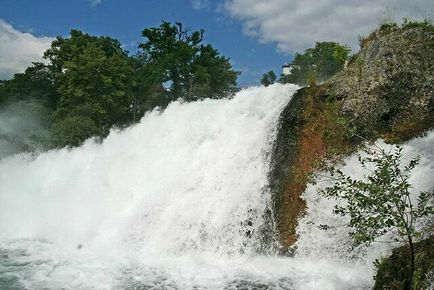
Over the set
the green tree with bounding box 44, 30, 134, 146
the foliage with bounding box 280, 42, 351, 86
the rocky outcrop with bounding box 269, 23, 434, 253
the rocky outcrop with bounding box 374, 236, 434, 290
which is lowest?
the rocky outcrop with bounding box 374, 236, 434, 290

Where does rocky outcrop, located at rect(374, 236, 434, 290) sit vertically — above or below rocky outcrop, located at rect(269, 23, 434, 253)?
below

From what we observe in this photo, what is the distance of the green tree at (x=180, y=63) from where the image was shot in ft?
127

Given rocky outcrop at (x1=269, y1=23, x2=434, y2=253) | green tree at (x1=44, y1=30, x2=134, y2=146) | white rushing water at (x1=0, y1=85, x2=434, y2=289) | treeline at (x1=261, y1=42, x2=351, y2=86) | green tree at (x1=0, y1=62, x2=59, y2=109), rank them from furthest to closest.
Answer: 1. treeline at (x1=261, y1=42, x2=351, y2=86)
2. green tree at (x1=0, y1=62, x2=59, y2=109)
3. green tree at (x1=44, y1=30, x2=134, y2=146)
4. rocky outcrop at (x1=269, y1=23, x2=434, y2=253)
5. white rushing water at (x1=0, y1=85, x2=434, y2=289)

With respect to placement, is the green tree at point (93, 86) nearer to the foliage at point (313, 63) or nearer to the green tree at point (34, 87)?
the green tree at point (34, 87)

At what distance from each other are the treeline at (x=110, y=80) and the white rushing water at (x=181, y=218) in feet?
38.1

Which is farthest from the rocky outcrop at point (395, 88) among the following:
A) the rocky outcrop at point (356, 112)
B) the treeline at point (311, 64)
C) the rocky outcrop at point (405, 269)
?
the treeline at point (311, 64)

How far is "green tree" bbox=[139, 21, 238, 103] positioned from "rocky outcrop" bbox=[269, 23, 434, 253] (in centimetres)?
2743

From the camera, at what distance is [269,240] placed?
967 centimetres

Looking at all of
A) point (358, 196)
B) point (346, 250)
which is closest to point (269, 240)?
point (346, 250)

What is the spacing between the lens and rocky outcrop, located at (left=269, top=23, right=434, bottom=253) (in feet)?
32.8

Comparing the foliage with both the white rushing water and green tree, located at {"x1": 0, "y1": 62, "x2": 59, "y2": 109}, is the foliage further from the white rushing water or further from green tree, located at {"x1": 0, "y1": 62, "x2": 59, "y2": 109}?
the white rushing water

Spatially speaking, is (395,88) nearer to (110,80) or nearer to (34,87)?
(110,80)

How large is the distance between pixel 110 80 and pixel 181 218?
2301 cm

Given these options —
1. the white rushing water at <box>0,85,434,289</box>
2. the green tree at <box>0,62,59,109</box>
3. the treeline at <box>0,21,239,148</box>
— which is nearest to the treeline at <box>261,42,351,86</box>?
the treeline at <box>0,21,239,148</box>
